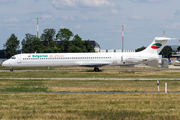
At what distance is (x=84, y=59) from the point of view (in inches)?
1900

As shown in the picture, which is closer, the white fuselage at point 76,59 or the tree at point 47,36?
the white fuselage at point 76,59

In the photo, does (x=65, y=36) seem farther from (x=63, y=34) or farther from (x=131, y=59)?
(x=131, y=59)

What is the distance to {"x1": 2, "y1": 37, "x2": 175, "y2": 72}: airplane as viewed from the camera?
1875 inches

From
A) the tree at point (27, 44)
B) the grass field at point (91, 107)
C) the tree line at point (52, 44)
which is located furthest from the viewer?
the tree at point (27, 44)

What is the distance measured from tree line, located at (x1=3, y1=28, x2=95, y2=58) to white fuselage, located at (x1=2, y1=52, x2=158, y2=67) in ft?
125

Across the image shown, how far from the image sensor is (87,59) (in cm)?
4828

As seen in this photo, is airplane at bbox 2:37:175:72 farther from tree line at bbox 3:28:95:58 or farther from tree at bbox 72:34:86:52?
tree at bbox 72:34:86:52

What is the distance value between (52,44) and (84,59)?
60723 millimetres

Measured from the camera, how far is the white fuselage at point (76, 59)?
156 feet

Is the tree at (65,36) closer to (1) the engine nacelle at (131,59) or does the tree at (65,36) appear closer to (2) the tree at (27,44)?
(2) the tree at (27,44)

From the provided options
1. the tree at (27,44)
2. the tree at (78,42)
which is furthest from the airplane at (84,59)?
the tree at (27,44)

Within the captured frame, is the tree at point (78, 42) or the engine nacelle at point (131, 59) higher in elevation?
the tree at point (78, 42)

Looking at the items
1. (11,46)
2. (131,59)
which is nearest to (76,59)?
(131,59)

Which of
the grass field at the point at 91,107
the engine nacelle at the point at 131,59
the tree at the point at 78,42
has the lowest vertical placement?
the grass field at the point at 91,107
